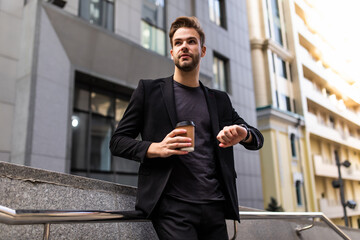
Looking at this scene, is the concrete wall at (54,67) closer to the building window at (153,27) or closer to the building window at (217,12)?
the building window at (153,27)

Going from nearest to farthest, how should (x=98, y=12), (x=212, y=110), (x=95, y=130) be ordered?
(x=212, y=110), (x=95, y=130), (x=98, y=12)

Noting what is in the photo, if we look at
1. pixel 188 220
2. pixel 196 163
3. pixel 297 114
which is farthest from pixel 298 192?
pixel 188 220

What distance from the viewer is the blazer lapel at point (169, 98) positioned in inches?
73.3

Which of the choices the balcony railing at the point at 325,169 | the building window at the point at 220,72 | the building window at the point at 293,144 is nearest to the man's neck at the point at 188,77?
the building window at the point at 220,72

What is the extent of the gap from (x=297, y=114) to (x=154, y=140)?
22100 mm

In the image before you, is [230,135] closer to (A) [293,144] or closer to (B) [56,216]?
(B) [56,216]

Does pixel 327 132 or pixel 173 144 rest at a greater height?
pixel 327 132

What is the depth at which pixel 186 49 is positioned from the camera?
1946 millimetres

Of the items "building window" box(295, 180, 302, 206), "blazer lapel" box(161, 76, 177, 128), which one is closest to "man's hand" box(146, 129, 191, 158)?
"blazer lapel" box(161, 76, 177, 128)

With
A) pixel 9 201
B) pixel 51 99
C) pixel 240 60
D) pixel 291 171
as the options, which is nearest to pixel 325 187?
pixel 291 171

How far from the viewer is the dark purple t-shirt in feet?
5.68

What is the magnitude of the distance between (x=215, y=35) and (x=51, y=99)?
881cm

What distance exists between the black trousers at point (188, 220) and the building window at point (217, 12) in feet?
46.2

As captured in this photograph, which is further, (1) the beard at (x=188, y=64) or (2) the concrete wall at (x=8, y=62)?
(2) the concrete wall at (x=8, y=62)
